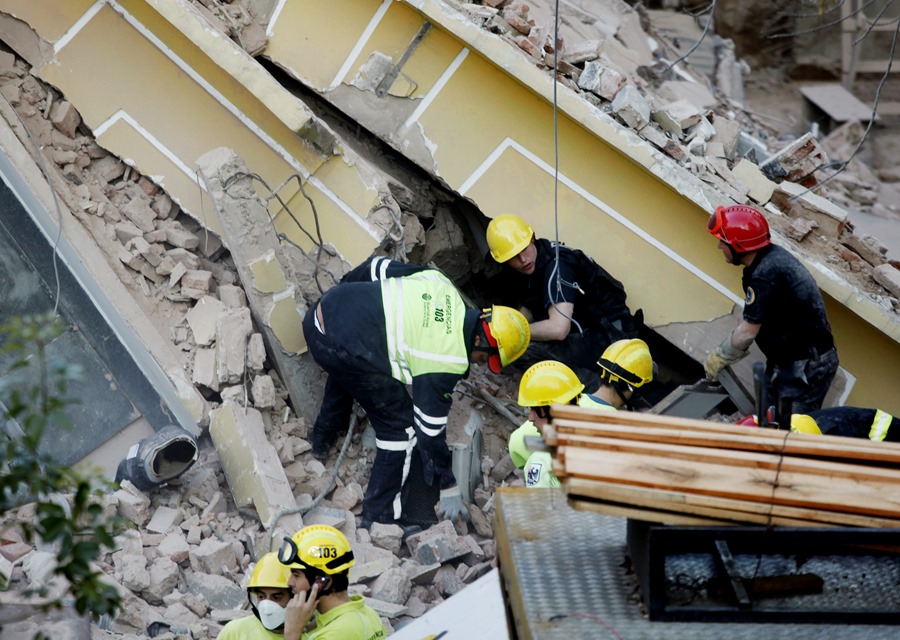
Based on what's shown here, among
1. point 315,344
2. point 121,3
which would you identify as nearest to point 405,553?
point 315,344

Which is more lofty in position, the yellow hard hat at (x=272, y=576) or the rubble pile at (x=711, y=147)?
the rubble pile at (x=711, y=147)

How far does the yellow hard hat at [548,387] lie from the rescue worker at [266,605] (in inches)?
58.7

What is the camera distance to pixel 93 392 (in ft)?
20.7

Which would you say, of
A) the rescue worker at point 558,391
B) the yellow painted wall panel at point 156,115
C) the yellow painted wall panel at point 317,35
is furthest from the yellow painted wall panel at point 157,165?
the rescue worker at point 558,391

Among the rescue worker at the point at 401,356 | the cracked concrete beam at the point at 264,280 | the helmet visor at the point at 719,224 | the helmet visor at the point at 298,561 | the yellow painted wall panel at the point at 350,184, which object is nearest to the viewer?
the helmet visor at the point at 298,561

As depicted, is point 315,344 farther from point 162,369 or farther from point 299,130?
point 299,130

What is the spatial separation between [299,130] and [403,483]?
2.39 m

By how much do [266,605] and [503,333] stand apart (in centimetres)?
213

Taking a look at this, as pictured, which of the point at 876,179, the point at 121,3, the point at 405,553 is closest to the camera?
the point at 405,553

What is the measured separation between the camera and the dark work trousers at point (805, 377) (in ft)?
19.2

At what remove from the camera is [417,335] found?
18.5 ft

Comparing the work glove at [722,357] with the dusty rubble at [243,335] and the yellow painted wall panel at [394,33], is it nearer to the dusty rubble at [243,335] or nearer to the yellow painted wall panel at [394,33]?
the dusty rubble at [243,335]

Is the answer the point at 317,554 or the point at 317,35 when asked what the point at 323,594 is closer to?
the point at 317,554

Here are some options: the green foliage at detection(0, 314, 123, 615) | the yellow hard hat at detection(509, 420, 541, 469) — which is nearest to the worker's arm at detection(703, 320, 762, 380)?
the yellow hard hat at detection(509, 420, 541, 469)
